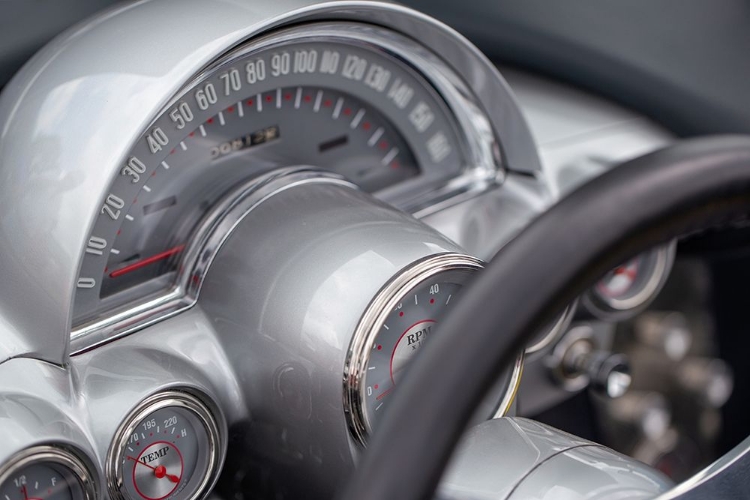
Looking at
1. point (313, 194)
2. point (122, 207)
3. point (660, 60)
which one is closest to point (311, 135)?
point (313, 194)

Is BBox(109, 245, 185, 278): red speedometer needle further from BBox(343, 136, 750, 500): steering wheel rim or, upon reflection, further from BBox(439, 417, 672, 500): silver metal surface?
BBox(343, 136, 750, 500): steering wheel rim

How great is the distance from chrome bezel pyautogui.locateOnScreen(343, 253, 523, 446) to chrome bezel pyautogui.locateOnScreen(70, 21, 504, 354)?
22 cm

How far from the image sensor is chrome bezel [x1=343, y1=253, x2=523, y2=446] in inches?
42.3

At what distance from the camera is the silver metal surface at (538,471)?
98 centimetres

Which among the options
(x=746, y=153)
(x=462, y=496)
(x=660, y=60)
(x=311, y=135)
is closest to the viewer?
(x=746, y=153)

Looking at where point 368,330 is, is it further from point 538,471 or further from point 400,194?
point 400,194

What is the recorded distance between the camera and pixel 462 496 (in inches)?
38.2

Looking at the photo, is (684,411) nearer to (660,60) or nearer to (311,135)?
(660,60)

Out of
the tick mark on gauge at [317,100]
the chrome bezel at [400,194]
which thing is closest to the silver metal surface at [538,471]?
the chrome bezel at [400,194]

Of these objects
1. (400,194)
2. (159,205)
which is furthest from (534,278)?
(400,194)

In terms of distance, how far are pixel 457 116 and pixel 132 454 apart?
638mm

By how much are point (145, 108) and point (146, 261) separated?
0.76ft

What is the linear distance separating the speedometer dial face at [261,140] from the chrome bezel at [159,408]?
130 millimetres

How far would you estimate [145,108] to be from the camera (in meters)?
1.03
